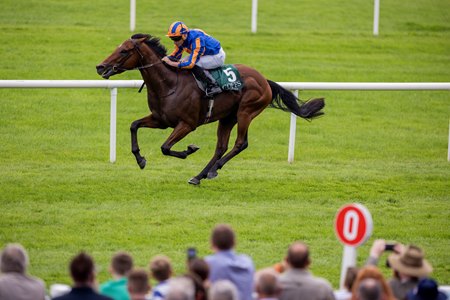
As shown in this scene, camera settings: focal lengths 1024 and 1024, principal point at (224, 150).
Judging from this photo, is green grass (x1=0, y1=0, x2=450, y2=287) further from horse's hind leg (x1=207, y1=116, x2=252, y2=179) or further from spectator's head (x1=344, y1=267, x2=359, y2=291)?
spectator's head (x1=344, y1=267, x2=359, y2=291)

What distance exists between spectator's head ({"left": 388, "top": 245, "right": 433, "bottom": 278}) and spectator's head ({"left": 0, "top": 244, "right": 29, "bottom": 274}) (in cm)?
216

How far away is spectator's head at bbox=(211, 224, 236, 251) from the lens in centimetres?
588

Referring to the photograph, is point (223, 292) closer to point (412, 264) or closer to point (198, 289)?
point (198, 289)

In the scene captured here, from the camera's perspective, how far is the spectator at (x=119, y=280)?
571 centimetres

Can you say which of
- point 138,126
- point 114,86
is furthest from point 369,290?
point 114,86

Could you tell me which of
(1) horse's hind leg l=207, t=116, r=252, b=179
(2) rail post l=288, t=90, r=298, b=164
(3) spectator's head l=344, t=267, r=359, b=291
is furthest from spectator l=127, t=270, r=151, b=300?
(2) rail post l=288, t=90, r=298, b=164

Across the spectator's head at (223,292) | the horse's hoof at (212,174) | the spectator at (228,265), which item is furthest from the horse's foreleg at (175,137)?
the spectator's head at (223,292)

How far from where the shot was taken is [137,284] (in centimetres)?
536

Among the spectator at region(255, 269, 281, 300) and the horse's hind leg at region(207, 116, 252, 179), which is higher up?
the horse's hind leg at region(207, 116, 252, 179)

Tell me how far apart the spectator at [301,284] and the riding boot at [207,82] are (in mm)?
5307

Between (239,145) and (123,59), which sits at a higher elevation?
(123,59)

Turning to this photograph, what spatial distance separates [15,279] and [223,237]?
47.0 inches

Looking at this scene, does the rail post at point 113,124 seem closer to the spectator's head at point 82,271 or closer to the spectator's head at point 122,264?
the spectator's head at point 122,264

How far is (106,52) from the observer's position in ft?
53.0
